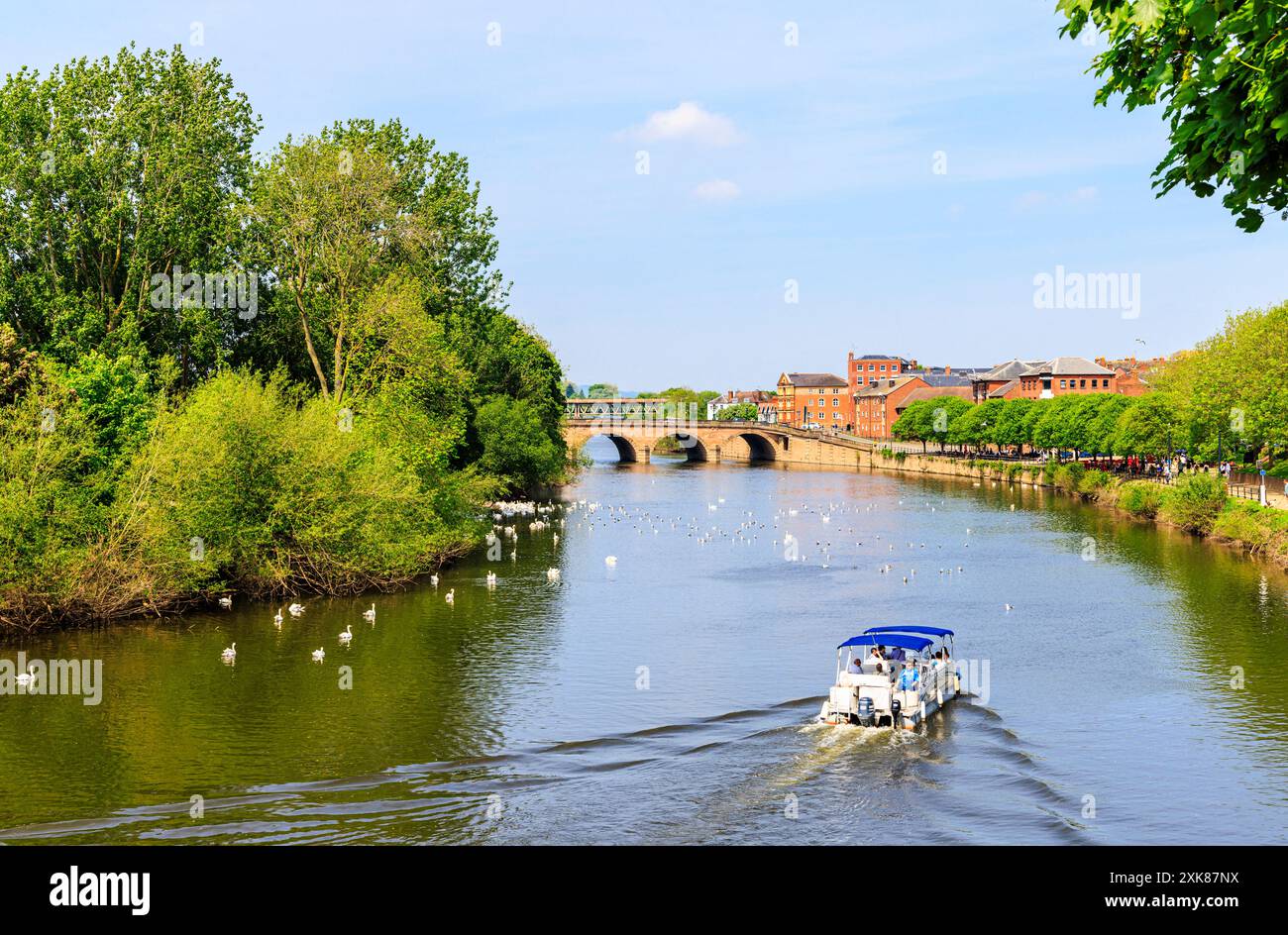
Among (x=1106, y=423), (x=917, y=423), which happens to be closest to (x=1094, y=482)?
(x=1106, y=423)

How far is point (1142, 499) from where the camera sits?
301 ft

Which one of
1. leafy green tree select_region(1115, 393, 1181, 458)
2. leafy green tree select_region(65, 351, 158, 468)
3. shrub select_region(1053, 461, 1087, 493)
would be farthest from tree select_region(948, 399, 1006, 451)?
leafy green tree select_region(65, 351, 158, 468)

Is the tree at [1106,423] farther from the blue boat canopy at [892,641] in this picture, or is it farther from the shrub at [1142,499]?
the blue boat canopy at [892,641]

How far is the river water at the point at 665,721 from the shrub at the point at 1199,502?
581 inches

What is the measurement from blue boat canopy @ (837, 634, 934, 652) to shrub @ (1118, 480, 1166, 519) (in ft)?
190

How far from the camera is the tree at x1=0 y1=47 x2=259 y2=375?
53.1 m

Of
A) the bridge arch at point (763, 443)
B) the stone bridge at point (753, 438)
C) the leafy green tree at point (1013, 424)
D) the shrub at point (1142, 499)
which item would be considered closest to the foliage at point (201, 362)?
the shrub at point (1142, 499)

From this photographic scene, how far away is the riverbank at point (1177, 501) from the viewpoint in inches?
2680

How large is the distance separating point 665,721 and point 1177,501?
2330 inches

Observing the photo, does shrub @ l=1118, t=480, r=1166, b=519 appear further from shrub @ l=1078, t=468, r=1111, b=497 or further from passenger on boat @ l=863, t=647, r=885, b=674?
passenger on boat @ l=863, t=647, r=885, b=674

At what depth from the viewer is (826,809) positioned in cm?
2623
